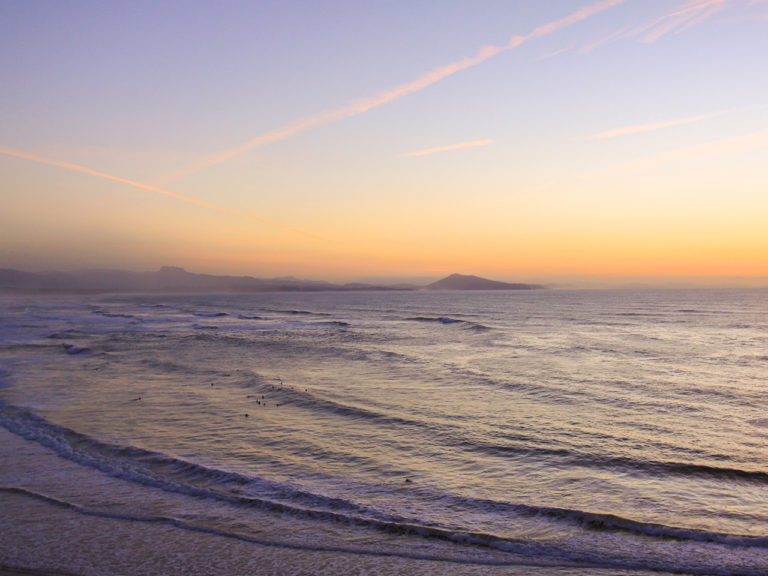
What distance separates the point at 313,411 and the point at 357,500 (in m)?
8.29

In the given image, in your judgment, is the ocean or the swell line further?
the ocean

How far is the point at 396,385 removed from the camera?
2295 cm

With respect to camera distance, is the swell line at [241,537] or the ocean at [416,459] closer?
the swell line at [241,537]

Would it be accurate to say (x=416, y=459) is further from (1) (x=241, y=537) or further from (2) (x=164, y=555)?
(2) (x=164, y=555)

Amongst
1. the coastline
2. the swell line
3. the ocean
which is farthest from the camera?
the ocean

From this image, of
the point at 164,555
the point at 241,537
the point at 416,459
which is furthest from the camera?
the point at 416,459

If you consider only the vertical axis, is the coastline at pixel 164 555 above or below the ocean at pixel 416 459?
above

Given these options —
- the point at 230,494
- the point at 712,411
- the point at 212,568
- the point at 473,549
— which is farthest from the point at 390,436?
the point at 712,411

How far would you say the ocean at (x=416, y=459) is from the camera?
808cm

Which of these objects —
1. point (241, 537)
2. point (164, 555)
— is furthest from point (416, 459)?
point (164, 555)

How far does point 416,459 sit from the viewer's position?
12.5 m

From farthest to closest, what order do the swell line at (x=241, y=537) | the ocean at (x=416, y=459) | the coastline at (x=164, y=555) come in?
the ocean at (x=416, y=459) < the swell line at (x=241, y=537) < the coastline at (x=164, y=555)

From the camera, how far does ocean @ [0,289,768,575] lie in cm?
808

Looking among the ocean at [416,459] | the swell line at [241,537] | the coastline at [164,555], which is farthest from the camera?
the ocean at [416,459]
